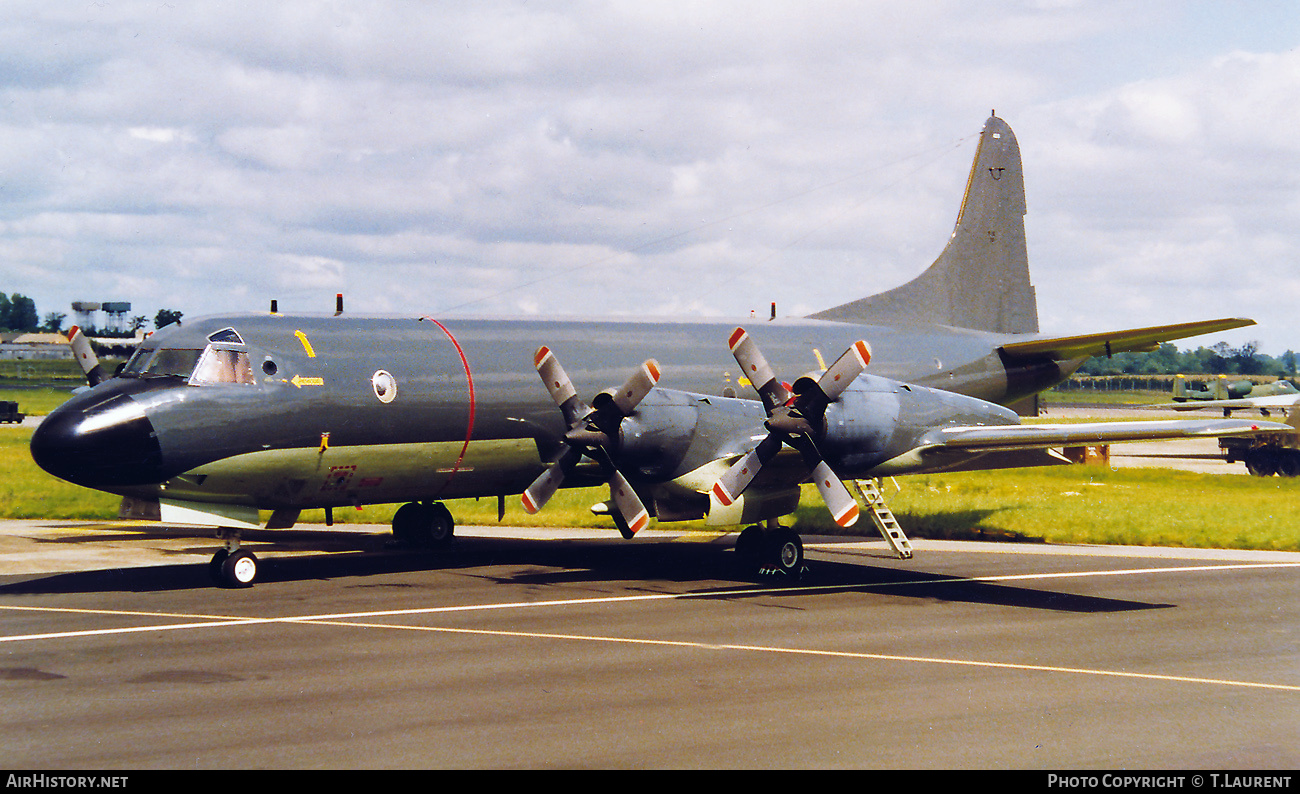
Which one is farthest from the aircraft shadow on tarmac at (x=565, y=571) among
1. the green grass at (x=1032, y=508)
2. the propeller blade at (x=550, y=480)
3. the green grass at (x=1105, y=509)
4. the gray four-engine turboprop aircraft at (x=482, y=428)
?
the green grass at (x=1105, y=509)

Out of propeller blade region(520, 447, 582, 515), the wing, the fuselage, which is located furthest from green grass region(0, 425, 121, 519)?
the wing

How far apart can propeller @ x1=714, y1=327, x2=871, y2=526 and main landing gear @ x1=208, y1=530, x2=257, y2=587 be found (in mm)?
7940

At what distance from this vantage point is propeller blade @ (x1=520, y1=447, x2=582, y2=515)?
64.6ft

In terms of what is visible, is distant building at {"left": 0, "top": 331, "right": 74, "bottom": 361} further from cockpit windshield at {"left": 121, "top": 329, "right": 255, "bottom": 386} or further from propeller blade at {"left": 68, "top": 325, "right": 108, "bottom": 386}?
cockpit windshield at {"left": 121, "top": 329, "right": 255, "bottom": 386}

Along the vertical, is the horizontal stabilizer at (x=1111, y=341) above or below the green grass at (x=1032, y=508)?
above

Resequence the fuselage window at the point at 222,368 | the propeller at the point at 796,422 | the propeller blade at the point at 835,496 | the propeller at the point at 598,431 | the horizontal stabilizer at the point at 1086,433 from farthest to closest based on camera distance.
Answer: the propeller at the point at 598,431, the propeller at the point at 796,422, the fuselage window at the point at 222,368, the propeller blade at the point at 835,496, the horizontal stabilizer at the point at 1086,433

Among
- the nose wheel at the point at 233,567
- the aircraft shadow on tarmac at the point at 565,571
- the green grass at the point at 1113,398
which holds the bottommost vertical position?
the aircraft shadow on tarmac at the point at 565,571

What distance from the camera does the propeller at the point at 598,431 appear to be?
19031 millimetres

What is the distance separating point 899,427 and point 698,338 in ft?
21.5

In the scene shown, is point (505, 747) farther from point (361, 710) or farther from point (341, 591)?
point (341, 591)

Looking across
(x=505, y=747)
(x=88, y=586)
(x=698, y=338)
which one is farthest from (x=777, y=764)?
(x=698, y=338)

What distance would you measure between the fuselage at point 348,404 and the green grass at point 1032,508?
7.07m

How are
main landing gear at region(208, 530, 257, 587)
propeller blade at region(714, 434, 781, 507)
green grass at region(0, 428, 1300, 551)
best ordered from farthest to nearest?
1. green grass at region(0, 428, 1300, 551)
2. main landing gear at region(208, 530, 257, 587)
3. propeller blade at region(714, 434, 781, 507)

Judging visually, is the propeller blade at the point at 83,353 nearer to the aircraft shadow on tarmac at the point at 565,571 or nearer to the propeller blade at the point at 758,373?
the aircraft shadow on tarmac at the point at 565,571
